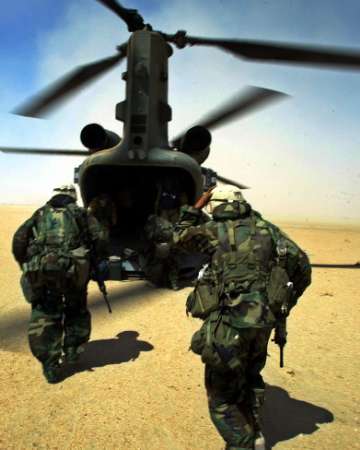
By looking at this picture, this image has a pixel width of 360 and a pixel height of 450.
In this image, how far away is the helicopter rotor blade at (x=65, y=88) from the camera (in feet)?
20.7

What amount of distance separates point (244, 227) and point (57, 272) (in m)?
1.60

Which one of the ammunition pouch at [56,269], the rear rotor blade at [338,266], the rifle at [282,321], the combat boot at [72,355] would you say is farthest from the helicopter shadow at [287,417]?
the rear rotor blade at [338,266]

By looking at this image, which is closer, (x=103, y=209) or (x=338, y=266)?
(x=103, y=209)

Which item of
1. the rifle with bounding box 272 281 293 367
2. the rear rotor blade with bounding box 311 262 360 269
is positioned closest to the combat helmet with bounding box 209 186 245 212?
the rifle with bounding box 272 281 293 367

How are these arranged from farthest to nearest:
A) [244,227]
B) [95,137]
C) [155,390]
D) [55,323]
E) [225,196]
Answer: [95,137]
[55,323]
[155,390]
[225,196]
[244,227]

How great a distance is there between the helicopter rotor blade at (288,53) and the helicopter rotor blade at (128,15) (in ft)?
3.09

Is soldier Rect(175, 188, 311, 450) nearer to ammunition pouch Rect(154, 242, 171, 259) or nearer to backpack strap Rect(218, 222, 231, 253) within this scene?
backpack strap Rect(218, 222, 231, 253)

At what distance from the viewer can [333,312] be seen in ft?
18.4

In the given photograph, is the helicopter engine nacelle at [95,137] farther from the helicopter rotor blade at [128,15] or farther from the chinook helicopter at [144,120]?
the helicopter rotor blade at [128,15]

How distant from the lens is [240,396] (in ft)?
7.72

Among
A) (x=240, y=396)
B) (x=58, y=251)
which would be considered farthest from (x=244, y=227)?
(x=58, y=251)

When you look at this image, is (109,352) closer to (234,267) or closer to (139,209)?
(234,267)

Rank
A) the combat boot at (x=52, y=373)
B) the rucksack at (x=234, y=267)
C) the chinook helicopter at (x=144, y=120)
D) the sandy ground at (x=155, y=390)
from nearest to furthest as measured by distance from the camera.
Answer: the rucksack at (x=234, y=267)
the sandy ground at (x=155, y=390)
the combat boot at (x=52, y=373)
the chinook helicopter at (x=144, y=120)

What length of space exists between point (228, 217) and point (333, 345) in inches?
99.3
